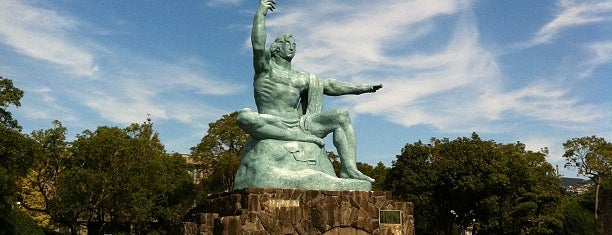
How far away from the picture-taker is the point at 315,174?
10.4 m

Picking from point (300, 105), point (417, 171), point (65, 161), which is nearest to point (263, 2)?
point (300, 105)

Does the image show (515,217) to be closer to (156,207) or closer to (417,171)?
(417,171)

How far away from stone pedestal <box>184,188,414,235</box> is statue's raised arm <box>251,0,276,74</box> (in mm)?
2401

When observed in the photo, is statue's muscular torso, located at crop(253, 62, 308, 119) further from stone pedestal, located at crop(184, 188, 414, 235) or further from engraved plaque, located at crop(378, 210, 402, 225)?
engraved plaque, located at crop(378, 210, 402, 225)

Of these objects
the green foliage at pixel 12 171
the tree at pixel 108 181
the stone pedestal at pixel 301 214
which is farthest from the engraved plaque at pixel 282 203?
the tree at pixel 108 181

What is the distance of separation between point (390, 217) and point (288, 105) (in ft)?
8.70

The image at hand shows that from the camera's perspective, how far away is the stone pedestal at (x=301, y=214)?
963 centimetres

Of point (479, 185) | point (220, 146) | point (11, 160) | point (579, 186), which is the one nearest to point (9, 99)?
point (11, 160)

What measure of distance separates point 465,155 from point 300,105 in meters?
23.0

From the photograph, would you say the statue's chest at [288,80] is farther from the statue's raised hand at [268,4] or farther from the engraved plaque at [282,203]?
the engraved plaque at [282,203]

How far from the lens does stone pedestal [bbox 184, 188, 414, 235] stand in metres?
9.63

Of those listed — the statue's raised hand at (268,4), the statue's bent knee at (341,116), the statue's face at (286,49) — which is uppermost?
the statue's raised hand at (268,4)

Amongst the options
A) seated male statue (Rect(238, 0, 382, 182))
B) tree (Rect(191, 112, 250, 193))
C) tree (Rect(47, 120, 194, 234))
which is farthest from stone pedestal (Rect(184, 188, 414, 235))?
tree (Rect(191, 112, 250, 193))

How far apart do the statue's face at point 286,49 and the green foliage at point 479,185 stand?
2238 centimetres
